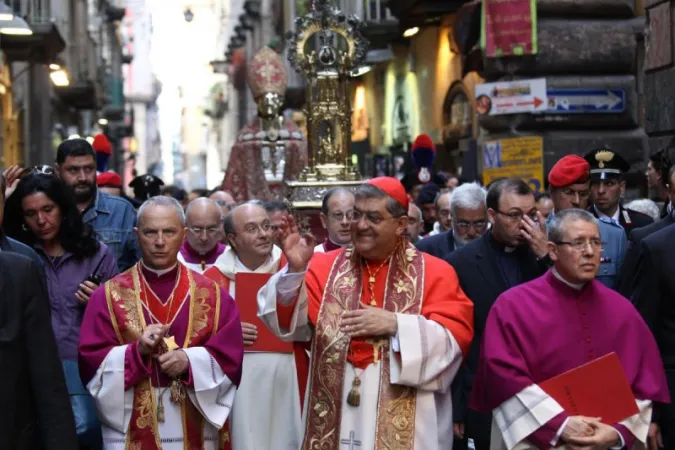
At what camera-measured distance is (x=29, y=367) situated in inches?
202

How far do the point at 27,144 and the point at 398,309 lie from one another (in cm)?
2224

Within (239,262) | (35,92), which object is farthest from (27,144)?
(239,262)

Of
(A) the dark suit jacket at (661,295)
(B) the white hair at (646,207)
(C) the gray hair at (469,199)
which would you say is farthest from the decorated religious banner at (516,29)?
(A) the dark suit jacket at (661,295)

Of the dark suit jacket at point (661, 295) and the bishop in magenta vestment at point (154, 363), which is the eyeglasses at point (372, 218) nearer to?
the bishop in magenta vestment at point (154, 363)

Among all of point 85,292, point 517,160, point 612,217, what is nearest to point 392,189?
point 85,292

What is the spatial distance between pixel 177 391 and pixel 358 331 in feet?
2.92

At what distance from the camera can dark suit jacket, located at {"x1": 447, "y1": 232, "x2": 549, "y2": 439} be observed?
7.13 metres

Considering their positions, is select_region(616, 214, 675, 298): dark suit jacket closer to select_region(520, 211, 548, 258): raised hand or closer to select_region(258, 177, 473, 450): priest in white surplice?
select_region(520, 211, 548, 258): raised hand

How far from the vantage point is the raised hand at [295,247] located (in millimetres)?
6301

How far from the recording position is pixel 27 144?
27.7 m

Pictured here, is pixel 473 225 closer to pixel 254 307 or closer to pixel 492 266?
pixel 492 266

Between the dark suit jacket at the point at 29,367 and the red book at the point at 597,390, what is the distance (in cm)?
198

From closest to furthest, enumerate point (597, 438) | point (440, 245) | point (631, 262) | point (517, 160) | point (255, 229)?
point (597, 438)
point (631, 262)
point (255, 229)
point (440, 245)
point (517, 160)

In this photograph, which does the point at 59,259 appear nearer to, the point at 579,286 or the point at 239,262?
the point at 239,262
